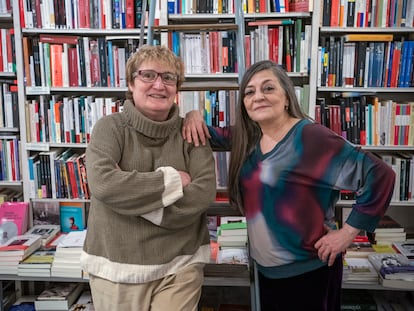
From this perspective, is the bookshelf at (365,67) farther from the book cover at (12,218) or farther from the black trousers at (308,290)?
the book cover at (12,218)

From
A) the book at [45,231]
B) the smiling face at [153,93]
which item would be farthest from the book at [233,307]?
the smiling face at [153,93]

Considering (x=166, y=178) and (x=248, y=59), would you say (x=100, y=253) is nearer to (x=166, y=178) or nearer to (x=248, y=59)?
(x=166, y=178)

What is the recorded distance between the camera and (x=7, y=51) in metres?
2.52

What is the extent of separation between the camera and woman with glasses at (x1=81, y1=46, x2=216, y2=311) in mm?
1321

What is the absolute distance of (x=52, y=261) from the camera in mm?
2410

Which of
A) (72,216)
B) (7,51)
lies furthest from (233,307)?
(7,51)

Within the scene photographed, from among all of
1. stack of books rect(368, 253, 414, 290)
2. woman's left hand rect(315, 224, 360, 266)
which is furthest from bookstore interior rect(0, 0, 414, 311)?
woman's left hand rect(315, 224, 360, 266)

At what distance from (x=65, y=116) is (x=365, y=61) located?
68.0 inches

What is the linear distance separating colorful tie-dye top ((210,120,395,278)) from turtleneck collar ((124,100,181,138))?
1.02ft

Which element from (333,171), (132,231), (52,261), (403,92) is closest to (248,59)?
(403,92)

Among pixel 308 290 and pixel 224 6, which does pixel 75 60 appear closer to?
pixel 224 6

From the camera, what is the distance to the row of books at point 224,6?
93.7 inches

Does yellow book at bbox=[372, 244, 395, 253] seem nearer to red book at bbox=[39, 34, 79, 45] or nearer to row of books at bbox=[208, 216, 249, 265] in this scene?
row of books at bbox=[208, 216, 249, 265]

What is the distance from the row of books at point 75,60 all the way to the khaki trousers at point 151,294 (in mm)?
1390
